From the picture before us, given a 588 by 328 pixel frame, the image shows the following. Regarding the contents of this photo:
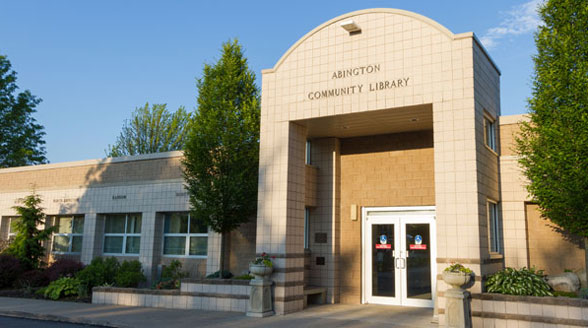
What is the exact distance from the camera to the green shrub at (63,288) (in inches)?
617

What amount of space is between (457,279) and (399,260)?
4.24 meters

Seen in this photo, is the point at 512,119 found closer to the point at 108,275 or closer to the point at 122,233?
the point at 108,275

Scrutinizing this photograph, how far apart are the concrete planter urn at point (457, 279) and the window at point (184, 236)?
9.99 meters

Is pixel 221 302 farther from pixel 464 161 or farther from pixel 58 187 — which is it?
pixel 58 187

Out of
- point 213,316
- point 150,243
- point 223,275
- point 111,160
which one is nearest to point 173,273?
point 150,243

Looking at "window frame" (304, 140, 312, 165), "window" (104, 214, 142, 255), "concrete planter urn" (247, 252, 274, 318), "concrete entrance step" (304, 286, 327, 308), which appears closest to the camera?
"concrete planter urn" (247, 252, 274, 318)

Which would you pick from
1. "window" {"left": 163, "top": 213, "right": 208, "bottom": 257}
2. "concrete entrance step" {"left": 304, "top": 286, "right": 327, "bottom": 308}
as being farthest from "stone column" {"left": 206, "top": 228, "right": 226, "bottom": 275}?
"concrete entrance step" {"left": 304, "top": 286, "right": 327, "bottom": 308}

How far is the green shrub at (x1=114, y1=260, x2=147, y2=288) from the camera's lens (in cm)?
1630

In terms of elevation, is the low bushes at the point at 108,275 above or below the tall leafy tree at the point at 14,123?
below

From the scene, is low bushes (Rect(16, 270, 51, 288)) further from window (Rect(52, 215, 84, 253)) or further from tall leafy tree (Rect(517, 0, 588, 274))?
tall leafy tree (Rect(517, 0, 588, 274))

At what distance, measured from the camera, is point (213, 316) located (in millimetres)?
11945

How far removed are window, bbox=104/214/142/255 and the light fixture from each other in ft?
38.9

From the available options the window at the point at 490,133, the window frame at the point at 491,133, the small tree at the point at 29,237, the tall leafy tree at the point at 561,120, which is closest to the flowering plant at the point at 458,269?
the tall leafy tree at the point at 561,120

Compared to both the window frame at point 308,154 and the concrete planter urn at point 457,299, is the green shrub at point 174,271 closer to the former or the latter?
the window frame at point 308,154
